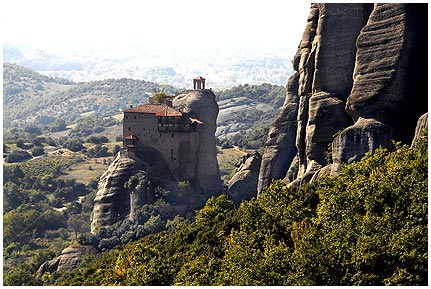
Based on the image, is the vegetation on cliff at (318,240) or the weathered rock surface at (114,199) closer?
the vegetation on cliff at (318,240)

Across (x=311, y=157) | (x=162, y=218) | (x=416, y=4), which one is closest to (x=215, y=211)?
(x=311, y=157)

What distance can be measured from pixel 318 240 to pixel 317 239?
0.19m

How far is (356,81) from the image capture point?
177 feet

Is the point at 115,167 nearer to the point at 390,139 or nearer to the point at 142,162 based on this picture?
the point at 142,162

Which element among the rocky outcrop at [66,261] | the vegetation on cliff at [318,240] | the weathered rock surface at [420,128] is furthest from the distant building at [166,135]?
the weathered rock surface at [420,128]

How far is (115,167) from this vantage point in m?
86.2

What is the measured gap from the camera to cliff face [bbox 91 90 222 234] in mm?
83562

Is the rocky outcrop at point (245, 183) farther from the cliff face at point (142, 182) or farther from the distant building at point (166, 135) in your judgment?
the distant building at point (166, 135)

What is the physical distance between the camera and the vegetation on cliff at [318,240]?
35.8m

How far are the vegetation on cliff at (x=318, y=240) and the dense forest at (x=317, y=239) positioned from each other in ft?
0.14

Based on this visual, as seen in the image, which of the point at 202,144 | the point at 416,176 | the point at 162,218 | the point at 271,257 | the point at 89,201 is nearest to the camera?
the point at 271,257

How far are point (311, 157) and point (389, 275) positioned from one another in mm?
23044

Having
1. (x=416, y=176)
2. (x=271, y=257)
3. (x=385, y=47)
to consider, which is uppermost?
(x=385, y=47)

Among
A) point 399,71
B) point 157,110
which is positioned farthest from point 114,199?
point 399,71
